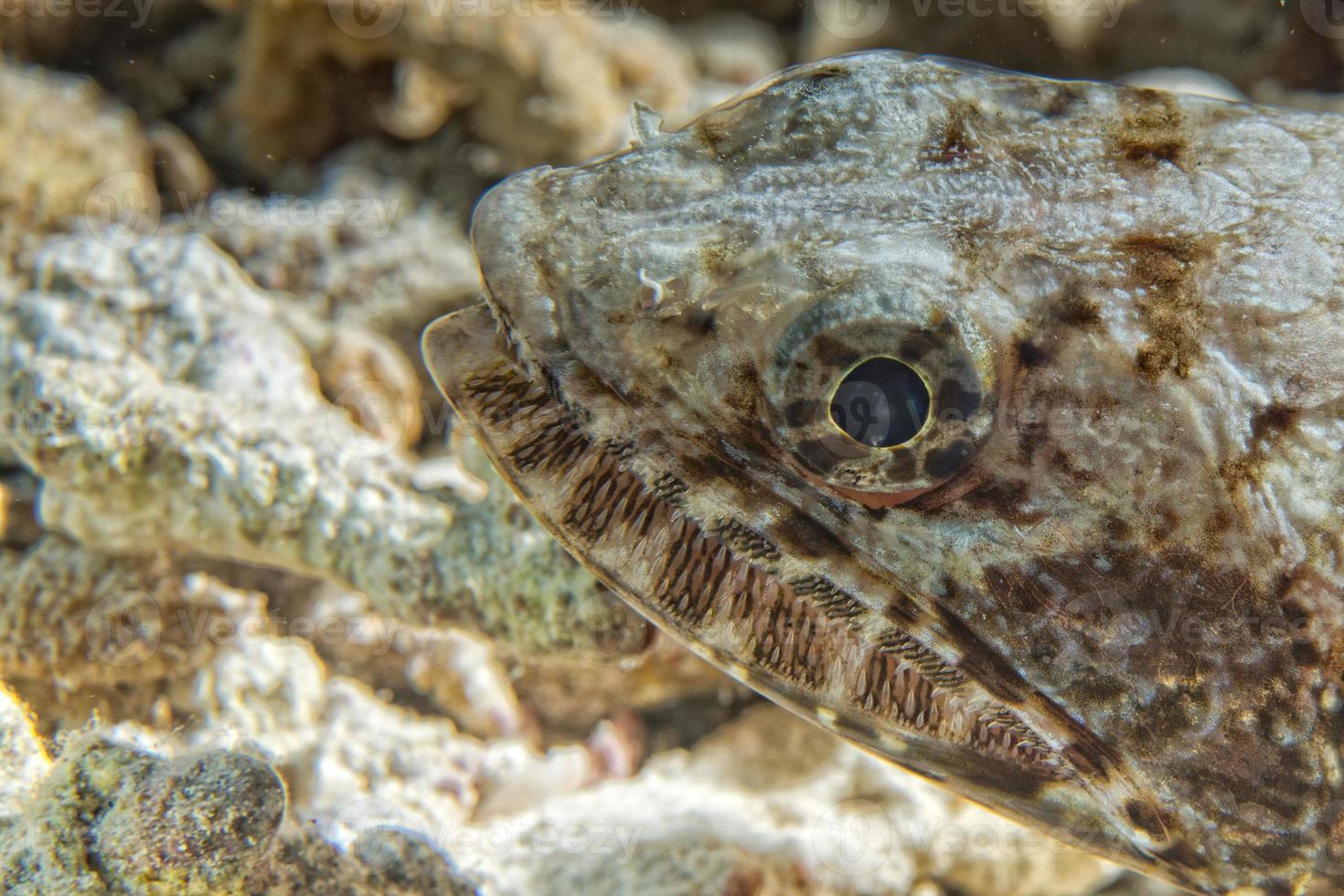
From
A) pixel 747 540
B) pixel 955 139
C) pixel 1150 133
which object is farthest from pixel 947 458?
pixel 1150 133

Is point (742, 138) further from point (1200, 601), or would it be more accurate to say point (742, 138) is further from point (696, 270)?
point (1200, 601)

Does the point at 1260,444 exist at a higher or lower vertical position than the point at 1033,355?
lower

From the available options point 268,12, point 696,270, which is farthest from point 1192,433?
point 268,12

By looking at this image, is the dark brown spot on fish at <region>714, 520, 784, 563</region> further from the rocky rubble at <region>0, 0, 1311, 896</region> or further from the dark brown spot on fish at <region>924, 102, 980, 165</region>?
the dark brown spot on fish at <region>924, 102, 980, 165</region>

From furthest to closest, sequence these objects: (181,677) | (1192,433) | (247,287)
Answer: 1. (247,287)
2. (181,677)
3. (1192,433)

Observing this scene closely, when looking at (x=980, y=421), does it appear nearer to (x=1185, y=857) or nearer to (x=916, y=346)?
(x=916, y=346)

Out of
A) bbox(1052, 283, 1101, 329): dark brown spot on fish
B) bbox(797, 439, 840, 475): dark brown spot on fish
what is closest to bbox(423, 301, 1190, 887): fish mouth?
bbox(797, 439, 840, 475): dark brown spot on fish

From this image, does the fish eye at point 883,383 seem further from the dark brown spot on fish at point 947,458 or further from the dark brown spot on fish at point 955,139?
the dark brown spot on fish at point 955,139
